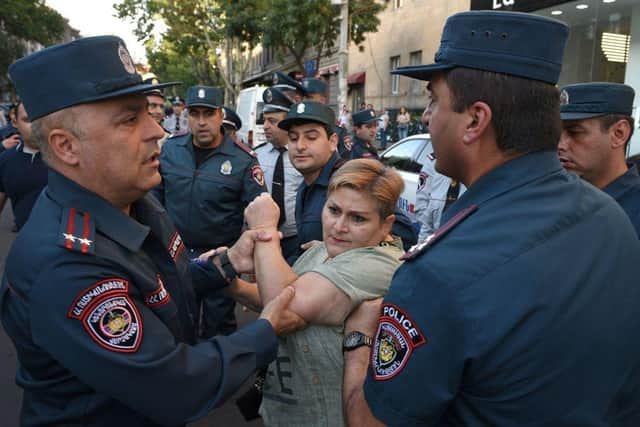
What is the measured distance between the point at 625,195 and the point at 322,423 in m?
1.92

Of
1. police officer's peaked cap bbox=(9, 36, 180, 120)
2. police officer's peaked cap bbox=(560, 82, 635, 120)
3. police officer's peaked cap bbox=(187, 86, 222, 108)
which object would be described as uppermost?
police officer's peaked cap bbox=(9, 36, 180, 120)

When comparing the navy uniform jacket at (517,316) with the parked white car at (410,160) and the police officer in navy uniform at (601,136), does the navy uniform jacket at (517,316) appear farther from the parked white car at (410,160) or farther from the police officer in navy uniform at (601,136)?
the parked white car at (410,160)

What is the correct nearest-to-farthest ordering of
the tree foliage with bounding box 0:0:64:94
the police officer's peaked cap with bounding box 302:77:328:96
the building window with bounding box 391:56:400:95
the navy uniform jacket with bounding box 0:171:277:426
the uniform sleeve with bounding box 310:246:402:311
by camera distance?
the navy uniform jacket with bounding box 0:171:277:426
the uniform sleeve with bounding box 310:246:402:311
the police officer's peaked cap with bounding box 302:77:328:96
the building window with bounding box 391:56:400:95
the tree foliage with bounding box 0:0:64:94

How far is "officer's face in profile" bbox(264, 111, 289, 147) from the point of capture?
460 cm

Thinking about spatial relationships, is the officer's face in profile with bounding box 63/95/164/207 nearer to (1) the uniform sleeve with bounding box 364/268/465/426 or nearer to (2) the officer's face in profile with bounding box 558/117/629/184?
(1) the uniform sleeve with bounding box 364/268/465/426

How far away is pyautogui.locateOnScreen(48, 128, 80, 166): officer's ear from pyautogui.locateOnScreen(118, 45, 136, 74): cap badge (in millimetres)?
267

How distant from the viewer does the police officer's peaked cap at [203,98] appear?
4.29 meters

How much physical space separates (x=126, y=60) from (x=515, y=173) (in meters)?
1.22

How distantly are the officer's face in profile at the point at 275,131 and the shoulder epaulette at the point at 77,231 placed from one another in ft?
10.2

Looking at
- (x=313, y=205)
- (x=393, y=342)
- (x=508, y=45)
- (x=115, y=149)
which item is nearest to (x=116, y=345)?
(x=115, y=149)

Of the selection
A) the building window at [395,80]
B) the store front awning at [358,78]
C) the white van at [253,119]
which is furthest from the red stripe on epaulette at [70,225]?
the store front awning at [358,78]

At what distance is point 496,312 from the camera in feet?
3.42

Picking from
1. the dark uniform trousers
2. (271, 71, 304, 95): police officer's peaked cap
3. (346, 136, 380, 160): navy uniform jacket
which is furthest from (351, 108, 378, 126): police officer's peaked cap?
the dark uniform trousers

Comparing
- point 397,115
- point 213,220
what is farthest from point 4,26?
point 213,220
